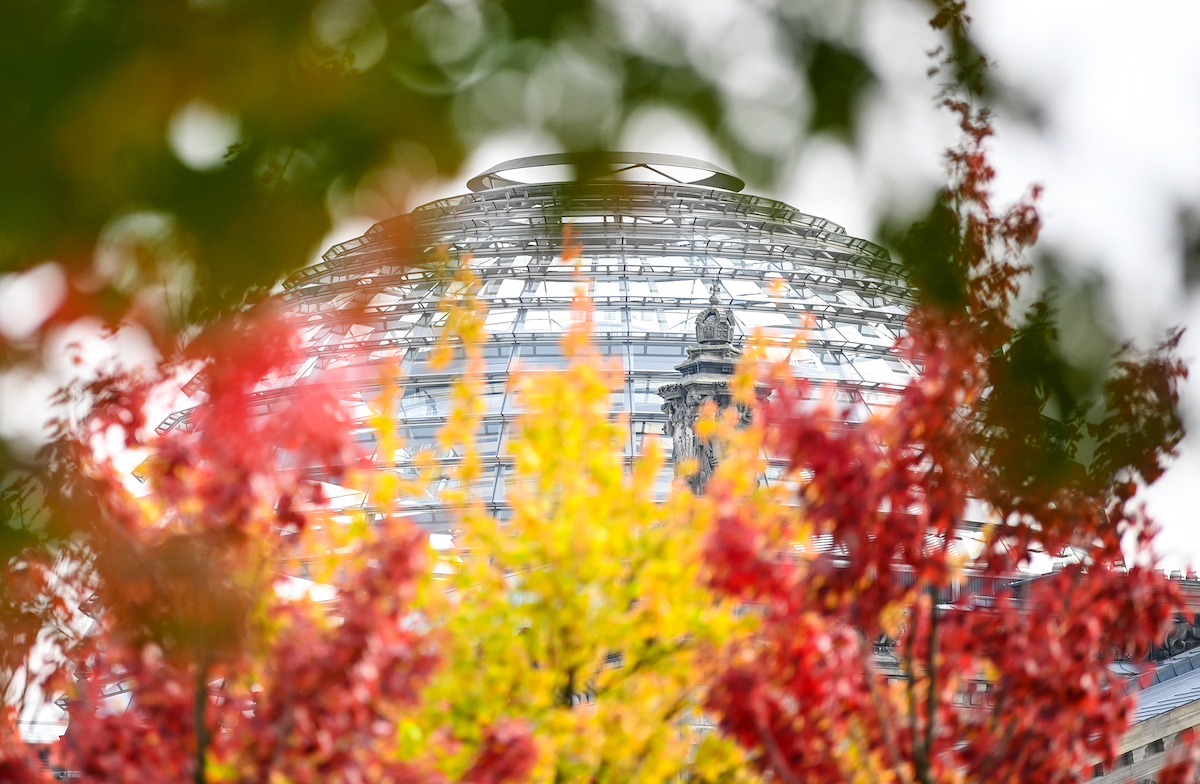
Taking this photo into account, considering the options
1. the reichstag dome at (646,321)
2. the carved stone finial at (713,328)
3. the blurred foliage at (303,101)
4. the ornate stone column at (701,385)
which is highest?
the reichstag dome at (646,321)

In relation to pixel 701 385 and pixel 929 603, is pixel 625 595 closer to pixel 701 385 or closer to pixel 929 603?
pixel 929 603

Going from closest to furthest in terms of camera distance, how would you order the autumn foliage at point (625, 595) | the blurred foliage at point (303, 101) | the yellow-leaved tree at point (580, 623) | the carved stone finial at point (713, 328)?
the blurred foliage at point (303, 101) → the autumn foliage at point (625, 595) → the yellow-leaved tree at point (580, 623) → the carved stone finial at point (713, 328)

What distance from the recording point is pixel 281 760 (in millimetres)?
6609

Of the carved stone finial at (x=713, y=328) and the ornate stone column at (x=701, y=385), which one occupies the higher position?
the carved stone finial at (x=713, y=328)

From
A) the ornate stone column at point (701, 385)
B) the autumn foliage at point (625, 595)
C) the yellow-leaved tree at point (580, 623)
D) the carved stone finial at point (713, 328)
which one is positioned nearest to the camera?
the autumn foliage at point (625, 595)

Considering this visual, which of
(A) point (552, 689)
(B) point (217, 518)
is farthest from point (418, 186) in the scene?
(A) point (552, 689)

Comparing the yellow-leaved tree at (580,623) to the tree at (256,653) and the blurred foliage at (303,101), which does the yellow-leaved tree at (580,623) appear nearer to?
the tree at (256,653)

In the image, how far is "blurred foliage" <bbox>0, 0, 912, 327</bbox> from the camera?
1500 mm

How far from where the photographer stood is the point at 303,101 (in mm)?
1623

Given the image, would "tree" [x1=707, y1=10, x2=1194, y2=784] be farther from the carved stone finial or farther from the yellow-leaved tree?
the carved stone finial

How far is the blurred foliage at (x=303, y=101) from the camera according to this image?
1500mm

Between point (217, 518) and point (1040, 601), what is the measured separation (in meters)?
4.16

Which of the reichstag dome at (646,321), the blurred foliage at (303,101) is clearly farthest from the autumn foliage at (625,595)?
the reichstag dome at (646,321)

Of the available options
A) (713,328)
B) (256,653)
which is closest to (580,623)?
(256,653)
